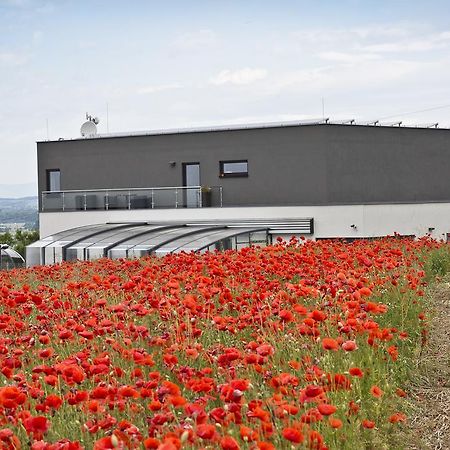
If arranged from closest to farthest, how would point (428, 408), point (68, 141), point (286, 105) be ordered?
point (428, 408)
point (68, 141)
point (286, 105)

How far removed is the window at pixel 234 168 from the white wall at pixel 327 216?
76.7 inches

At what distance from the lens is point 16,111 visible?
32.5 metres

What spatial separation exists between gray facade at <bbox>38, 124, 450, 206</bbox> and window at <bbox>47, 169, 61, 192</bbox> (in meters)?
0.23

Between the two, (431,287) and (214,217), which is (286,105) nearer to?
(214,217)

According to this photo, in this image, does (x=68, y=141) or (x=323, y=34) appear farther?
(x=68, y=141)

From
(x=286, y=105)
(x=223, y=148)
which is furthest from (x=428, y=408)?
(x=286, y=105)

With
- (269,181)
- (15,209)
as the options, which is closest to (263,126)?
(269,181)

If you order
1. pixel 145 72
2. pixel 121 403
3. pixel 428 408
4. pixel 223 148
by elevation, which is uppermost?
pixel 145 72

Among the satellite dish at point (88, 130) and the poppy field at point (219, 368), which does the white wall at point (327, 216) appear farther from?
the poppy field at point (219, 368)

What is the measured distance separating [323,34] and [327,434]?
77.4 feet

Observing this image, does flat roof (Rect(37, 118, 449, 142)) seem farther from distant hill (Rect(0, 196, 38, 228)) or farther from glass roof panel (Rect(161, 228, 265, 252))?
distant hill (Rect(0, 196, 38, 228))

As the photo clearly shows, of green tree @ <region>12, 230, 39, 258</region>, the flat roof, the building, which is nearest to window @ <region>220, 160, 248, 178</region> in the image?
the building

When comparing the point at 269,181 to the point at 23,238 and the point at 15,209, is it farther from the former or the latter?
the point at 15,209

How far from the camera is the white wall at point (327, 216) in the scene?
102 feet
